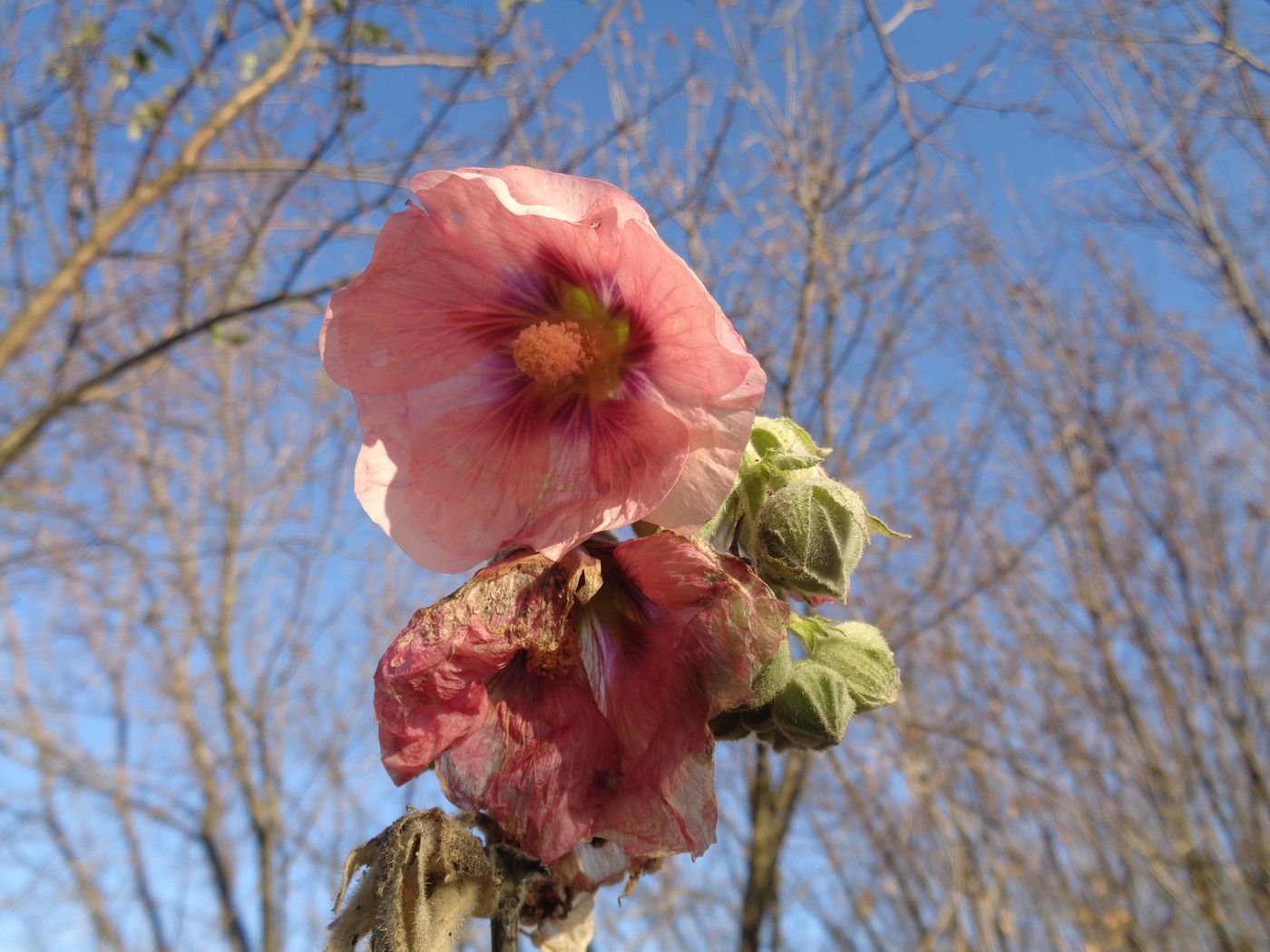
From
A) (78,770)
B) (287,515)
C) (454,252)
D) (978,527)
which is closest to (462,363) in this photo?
(454,252)

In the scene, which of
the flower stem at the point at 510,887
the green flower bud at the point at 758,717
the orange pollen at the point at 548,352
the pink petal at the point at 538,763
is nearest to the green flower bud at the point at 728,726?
the green flower bud at the point at 758,717

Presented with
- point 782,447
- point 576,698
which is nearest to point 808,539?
point 782,447

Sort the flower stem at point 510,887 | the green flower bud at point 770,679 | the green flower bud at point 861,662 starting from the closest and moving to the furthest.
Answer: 1. the flower stem at point 510,887
2. the green flower bud at point 770,679
3. the green flower bud at point 861,662

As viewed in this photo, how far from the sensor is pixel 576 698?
891 mm

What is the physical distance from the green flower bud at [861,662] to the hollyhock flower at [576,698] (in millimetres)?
245

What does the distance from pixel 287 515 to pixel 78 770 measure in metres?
2.42

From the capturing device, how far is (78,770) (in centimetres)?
678

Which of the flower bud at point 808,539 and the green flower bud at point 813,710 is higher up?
the flower bud at point 808,539

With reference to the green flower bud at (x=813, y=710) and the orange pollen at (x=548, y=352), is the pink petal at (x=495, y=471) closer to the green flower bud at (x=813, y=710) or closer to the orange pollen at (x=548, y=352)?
the orange pollen at (x=548, y=352)

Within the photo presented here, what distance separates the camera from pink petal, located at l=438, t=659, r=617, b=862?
2.65ft

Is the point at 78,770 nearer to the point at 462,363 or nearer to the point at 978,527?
the point at 978,527

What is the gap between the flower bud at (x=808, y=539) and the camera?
0.90 m

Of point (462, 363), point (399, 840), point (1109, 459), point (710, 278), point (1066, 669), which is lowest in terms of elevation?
point (399, 840)

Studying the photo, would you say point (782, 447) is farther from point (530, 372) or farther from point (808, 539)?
point (530, 372)
